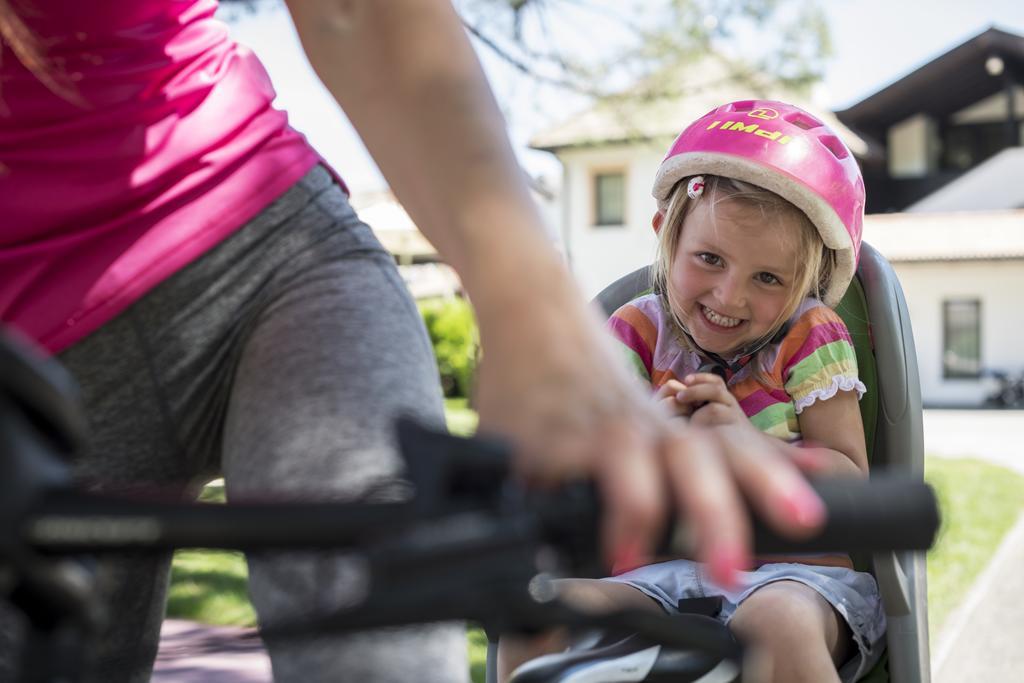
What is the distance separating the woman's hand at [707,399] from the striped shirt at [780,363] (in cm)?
44

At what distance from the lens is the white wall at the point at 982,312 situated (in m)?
26.0

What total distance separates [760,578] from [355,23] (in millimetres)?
1604

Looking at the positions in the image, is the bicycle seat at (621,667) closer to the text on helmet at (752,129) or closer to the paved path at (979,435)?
the text on helmet at (752,129)

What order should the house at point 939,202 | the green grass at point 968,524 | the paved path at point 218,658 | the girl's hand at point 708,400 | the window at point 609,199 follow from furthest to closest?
the window at point 609,199 < the house at point 939,202 < the green grass at point 968,524 < the girl's hand at point 708,400 < the paved path at point 218,658

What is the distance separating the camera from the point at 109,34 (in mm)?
1325

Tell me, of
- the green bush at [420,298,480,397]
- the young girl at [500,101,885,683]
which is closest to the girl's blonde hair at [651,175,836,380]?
the young girl at [500,101,885,683]

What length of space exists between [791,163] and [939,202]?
29081 mm

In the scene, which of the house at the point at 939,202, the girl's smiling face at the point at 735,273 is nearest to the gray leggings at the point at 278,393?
the girl's smiling face at the point at 735,273

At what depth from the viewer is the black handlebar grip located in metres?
0.65

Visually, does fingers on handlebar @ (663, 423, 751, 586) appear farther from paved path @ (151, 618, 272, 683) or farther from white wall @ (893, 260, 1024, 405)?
white wall @ (893, 260, 1024, 405)

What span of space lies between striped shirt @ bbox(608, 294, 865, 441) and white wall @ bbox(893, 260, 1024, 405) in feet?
79.9

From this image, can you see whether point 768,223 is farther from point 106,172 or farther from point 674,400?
point 106,172

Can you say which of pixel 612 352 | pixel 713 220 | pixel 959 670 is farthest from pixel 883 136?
pixel 612 352

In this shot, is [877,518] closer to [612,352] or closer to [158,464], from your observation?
[612,352]
